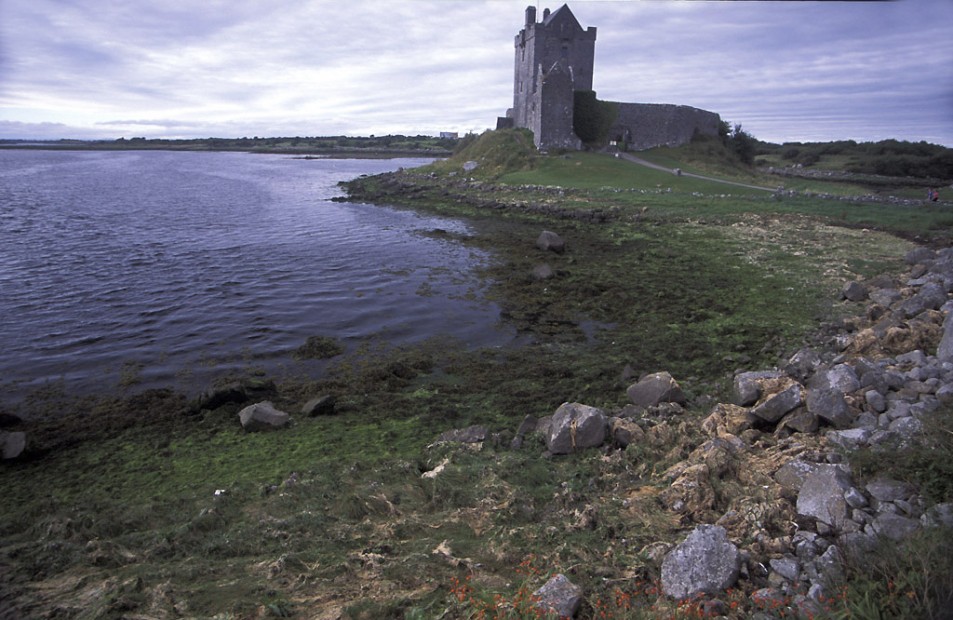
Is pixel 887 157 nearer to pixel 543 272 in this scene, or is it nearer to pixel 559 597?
pixel 543 272

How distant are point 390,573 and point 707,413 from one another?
607 cm

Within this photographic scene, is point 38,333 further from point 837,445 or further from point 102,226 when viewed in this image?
point 102,226

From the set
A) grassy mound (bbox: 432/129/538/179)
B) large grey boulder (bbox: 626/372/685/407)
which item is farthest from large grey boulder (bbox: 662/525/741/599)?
grassy mound (bbox: 432/129/538/179)

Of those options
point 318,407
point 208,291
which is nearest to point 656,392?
point 318,407

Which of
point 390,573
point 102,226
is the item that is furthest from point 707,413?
point 102,226

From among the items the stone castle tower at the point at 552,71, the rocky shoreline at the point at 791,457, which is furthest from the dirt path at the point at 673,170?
the rocky shoreline at the point at 791,457

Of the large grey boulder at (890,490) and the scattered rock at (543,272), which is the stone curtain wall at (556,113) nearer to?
the scattered rock at (543,272)

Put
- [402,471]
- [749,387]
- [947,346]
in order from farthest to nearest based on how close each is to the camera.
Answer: [749,387], [947,346], [402,471]

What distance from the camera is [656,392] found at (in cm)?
998

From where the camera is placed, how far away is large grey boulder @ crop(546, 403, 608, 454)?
8.39m

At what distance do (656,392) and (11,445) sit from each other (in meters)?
10.8

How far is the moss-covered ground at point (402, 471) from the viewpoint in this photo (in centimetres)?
547

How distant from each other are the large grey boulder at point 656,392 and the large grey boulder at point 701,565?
191 inches

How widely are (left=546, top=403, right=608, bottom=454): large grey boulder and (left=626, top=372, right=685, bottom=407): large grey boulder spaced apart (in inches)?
68.9
